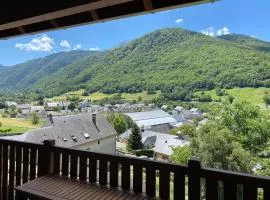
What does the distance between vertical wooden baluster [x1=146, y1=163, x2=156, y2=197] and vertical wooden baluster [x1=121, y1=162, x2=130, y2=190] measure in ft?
0.61

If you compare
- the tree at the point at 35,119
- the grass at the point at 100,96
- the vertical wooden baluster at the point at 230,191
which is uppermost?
the grass at the point at 100,96

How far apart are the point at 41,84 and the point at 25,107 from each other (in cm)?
2309

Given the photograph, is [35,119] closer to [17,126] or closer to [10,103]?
[17,126]

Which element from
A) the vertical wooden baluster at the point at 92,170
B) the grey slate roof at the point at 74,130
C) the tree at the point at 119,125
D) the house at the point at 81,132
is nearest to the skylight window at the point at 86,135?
the house at the point at 81,132

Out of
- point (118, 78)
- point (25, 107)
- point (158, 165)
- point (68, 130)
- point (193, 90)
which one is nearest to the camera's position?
point (158, 165)

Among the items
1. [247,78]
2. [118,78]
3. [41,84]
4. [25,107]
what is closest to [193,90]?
[247,78]

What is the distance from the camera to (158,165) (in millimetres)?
2168

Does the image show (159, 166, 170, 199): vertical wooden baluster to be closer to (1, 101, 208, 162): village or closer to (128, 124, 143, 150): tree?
(1, 101, 208, 162): village

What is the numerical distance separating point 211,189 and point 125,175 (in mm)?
753

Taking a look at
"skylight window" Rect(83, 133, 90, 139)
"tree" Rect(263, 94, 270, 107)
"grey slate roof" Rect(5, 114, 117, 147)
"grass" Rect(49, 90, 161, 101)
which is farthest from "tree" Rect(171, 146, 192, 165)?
"grass" Rect(49, 90, 161, 101)

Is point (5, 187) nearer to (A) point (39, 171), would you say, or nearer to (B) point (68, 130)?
(A) point (39, 171)

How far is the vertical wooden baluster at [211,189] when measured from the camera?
6.27 feet

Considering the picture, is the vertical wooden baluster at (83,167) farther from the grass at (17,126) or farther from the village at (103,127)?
the grass at (17,126)

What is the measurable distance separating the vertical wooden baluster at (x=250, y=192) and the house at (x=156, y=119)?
57.2 meters
